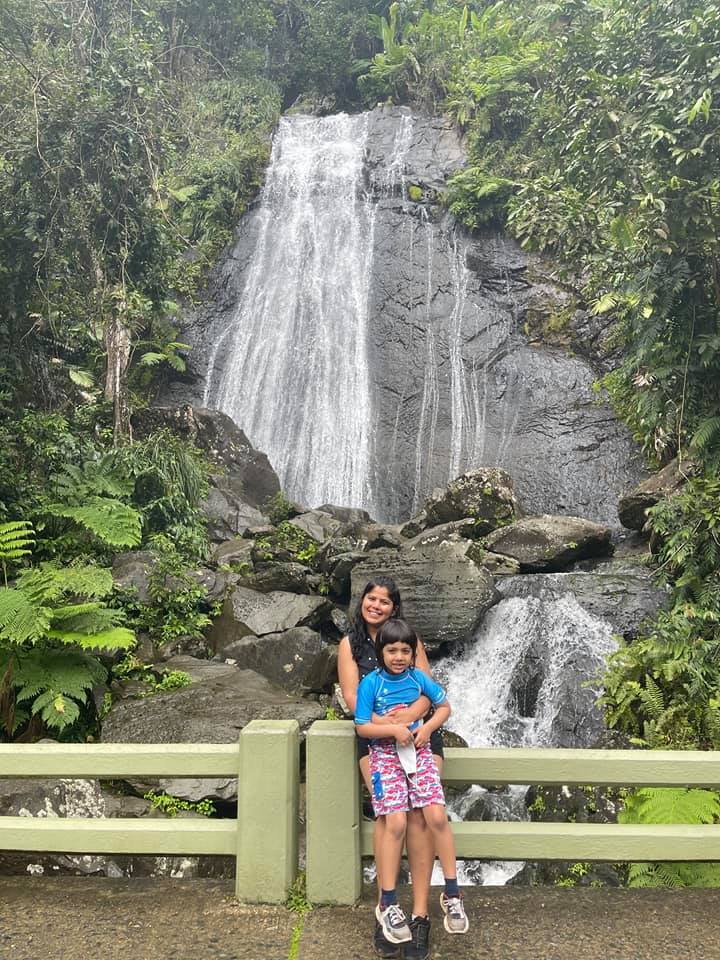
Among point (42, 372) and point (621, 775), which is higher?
point (42, 372)

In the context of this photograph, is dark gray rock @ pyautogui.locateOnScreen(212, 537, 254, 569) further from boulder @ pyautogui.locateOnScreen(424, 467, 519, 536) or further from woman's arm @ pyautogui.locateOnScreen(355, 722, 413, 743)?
woman's arm @ pyautogui.locateOnScreen(355, 722, 413, 743)

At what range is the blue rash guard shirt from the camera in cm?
309

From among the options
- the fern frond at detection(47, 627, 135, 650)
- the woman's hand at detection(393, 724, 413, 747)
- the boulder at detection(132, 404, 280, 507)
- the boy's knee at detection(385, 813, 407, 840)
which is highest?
the boulder at detection(132, 404, 280, 507)

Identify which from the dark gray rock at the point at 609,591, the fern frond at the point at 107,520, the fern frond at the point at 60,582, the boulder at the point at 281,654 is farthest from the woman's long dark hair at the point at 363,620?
the dark gray rock at the point at 609,591

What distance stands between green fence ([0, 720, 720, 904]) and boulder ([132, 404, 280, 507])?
10.8m

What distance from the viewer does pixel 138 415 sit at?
14.6m

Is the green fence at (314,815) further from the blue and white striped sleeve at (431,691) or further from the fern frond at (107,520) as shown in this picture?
the fern frond at (107,520)

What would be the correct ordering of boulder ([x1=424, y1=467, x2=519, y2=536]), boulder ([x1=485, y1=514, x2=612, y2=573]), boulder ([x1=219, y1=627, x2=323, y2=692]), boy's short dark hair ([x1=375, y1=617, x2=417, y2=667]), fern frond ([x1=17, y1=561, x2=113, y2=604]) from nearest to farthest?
1. boy's short dark hair ([x1=375, y1=617, x2=417, y2=667])
2. fern frond ([x1=17, y1=561, x2=113, y2=604])
3. boulder ([x1=219, y1=627, x2=323, y2=692])
4. boulder ([x1=485, y1=514, x2=612, y2=573])
5. boulder ([x1=424, y1=467, x2=519, y2=536])

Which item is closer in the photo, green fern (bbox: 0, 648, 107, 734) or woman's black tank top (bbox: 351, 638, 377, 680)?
woman's black tank top (bbox: 351, 638, 377, 680)

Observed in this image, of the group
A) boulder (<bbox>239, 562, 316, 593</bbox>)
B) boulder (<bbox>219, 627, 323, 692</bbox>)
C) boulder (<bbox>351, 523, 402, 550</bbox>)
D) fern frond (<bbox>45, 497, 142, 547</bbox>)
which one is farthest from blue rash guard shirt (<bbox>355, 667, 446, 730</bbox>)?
boulder (<bbox>351, 523, 402, 550</bbox>)

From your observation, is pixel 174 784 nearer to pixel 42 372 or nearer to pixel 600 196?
pixel 42 372

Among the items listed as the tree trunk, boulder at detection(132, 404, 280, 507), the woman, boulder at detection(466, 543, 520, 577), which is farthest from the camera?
boulder at detection(132, 404, 280, 507)

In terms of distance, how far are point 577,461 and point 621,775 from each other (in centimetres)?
1287

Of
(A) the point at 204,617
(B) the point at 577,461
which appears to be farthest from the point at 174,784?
(B) the point at 577,461
